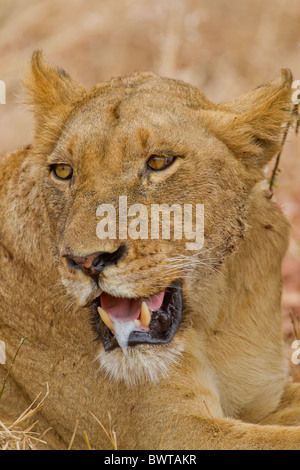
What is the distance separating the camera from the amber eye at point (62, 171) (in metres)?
4.20

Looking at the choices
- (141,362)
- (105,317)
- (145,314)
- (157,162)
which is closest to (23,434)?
(141,362)


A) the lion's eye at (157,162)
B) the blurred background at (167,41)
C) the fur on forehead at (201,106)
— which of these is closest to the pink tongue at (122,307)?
the lion's eye at (157,162)

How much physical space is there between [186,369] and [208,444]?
0.42 metres

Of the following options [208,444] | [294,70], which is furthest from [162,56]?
[208,444]

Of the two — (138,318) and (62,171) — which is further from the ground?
(62,171)

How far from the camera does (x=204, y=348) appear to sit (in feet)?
15.0

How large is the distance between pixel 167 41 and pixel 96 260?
864 centimetres

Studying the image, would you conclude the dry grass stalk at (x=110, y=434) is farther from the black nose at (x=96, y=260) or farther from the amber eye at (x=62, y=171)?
the amber eye at (x=62, y=171)

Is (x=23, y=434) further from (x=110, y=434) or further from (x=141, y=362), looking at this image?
(x=141, y=362)

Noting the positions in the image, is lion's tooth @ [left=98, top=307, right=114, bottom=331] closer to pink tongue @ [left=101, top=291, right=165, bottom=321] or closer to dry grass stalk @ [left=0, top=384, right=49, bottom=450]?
pink tongue @ [left=101, top=291, right=165, bottom=321]

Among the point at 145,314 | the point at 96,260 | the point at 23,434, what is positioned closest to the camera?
the point at 96,260

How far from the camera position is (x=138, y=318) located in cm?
377

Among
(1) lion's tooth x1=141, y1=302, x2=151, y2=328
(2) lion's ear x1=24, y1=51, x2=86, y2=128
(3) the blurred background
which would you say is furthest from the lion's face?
(3) the blurred background

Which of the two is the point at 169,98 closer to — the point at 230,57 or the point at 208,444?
the point at 208,444
